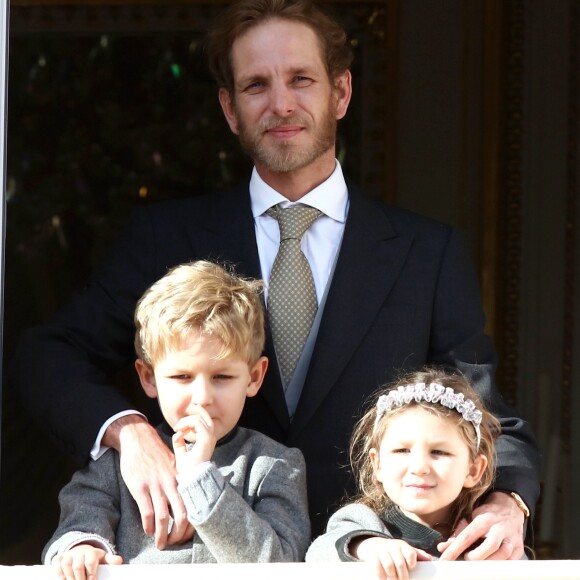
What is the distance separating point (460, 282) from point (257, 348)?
0.54m

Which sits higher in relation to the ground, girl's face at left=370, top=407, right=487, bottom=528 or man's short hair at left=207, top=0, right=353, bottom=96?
man's short hair at left=207, top=0, right=353, bottom=96

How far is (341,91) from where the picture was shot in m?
3.30

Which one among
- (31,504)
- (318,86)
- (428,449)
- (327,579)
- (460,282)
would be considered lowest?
(31,504)

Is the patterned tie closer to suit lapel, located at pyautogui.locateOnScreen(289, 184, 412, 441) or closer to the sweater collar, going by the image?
suit lapel, located at pyautogui.locateOnScreen(289, 184, 412, 441)

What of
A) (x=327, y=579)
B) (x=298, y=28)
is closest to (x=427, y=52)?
(x=298, y=28)

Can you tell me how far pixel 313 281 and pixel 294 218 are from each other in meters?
0.14

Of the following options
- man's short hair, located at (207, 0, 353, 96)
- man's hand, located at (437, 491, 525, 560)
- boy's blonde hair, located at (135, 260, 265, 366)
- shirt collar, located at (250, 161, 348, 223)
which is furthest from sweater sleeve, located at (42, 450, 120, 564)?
man's short hair, located at (207, 0, 353, 96)

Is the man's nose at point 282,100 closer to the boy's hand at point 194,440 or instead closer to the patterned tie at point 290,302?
the patterned tie at point 290,302

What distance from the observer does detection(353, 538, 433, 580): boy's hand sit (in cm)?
242

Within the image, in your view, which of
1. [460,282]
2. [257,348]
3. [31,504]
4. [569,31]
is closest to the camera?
[257,348]

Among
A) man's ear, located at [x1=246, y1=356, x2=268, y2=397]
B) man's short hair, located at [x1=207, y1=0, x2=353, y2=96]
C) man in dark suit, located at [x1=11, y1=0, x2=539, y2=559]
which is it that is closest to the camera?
man's ear, located at [x1=246, y1=356, x2=268, y2=397]

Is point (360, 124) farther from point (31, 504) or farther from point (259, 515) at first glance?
point (259, 515)

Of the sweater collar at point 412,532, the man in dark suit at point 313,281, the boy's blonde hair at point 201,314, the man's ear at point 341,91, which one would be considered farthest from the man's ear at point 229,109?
the sweater collar at point 412,532

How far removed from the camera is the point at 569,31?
4.80 meters
